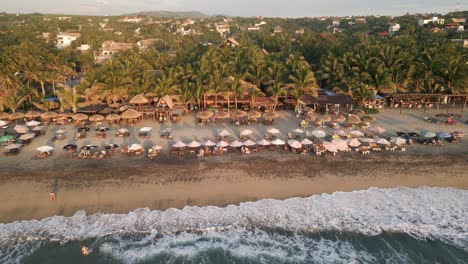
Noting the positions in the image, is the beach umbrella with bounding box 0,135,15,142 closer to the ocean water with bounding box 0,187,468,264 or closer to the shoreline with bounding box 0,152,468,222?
the shoreline with bounding box 0,152,468,222

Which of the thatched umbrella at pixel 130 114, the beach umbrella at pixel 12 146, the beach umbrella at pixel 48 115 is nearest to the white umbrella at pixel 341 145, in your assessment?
the thatched umbrella at pixel 130 114

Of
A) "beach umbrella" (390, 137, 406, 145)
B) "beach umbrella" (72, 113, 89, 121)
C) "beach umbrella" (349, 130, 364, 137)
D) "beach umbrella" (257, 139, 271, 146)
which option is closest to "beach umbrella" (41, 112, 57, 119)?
"beach umbrella" (72, 113, 89, 121)

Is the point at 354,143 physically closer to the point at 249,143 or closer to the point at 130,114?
the point at 249,143

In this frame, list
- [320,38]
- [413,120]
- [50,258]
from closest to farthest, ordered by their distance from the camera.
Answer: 1. [50,258]
2. [413,120]
3. [320,38]

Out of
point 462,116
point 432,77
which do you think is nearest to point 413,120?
point 462,116

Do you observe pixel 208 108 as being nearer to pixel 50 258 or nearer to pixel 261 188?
pixel 261 188

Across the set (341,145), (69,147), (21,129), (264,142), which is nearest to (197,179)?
(264,142)
